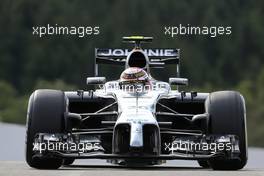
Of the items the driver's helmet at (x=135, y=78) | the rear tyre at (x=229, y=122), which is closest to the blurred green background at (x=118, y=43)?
the driver's helmet at (x=135, y=78)

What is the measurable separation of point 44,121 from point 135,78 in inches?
87.7

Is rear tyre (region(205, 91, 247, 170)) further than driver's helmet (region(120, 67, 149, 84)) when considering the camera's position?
No

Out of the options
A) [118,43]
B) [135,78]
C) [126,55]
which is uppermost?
[118,43]

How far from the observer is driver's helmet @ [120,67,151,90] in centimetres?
2159

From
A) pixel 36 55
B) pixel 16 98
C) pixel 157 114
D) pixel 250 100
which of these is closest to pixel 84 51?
pixel 36 55

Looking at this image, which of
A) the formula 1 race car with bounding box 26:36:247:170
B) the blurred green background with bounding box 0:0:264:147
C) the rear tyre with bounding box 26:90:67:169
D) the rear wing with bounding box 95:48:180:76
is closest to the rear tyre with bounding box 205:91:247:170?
the formula 1 race car with bounding box 26:36:247:170

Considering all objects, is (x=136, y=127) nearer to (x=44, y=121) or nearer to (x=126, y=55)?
(x=44, y=121)

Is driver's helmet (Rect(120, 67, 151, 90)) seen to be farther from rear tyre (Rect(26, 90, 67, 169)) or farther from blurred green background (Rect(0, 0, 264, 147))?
blurred green background (Rect(0, 0, 264, 147))

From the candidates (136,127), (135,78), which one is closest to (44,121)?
(136,127)

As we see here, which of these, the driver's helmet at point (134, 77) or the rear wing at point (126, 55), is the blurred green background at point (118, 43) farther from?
the driver's helmet at point (134, 77)

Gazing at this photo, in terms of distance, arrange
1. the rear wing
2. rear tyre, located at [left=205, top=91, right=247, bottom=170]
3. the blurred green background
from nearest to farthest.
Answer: rear tyre, located at [left=205, top=91, right=247, bottom=170] < the rear wing < the blurred green background

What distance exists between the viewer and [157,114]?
68.2ft

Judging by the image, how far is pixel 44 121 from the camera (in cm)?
2009

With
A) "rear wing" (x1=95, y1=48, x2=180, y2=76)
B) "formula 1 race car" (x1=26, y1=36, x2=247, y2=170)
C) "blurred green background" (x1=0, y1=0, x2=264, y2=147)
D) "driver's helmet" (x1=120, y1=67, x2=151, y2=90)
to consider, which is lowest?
"formula 1 race car" (x1=26, y1=36, x2=247, y2=170)
